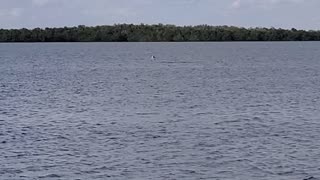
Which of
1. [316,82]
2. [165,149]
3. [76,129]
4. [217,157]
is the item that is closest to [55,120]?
[76,129]

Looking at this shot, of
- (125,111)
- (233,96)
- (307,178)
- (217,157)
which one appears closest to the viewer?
(307,178)

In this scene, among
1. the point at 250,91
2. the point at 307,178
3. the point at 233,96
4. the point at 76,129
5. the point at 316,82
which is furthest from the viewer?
the point at 316,82

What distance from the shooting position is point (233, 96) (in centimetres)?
4803

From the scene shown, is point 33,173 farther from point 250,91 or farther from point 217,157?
point 250,91

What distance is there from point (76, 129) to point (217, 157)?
9.17 metres

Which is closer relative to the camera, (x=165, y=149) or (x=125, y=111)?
(x=165, y=149)

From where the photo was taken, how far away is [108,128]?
32844 millimetres

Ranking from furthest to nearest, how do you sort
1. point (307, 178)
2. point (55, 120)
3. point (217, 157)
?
1. point (55, 120)
2. point (217, 157)
3. point (307, 178)

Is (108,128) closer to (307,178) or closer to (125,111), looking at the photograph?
→ (125,111)

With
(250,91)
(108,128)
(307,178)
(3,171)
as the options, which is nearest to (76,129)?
(108,128)

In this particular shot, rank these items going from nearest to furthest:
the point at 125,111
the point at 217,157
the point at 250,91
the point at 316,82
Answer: the point at 217,157 → the point at 125,111 → the point at 250,91 → the point at 316,82

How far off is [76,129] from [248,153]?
943 centimetres

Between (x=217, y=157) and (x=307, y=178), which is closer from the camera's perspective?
(x=307, y=178)

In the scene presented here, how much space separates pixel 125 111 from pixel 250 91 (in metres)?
15.7
